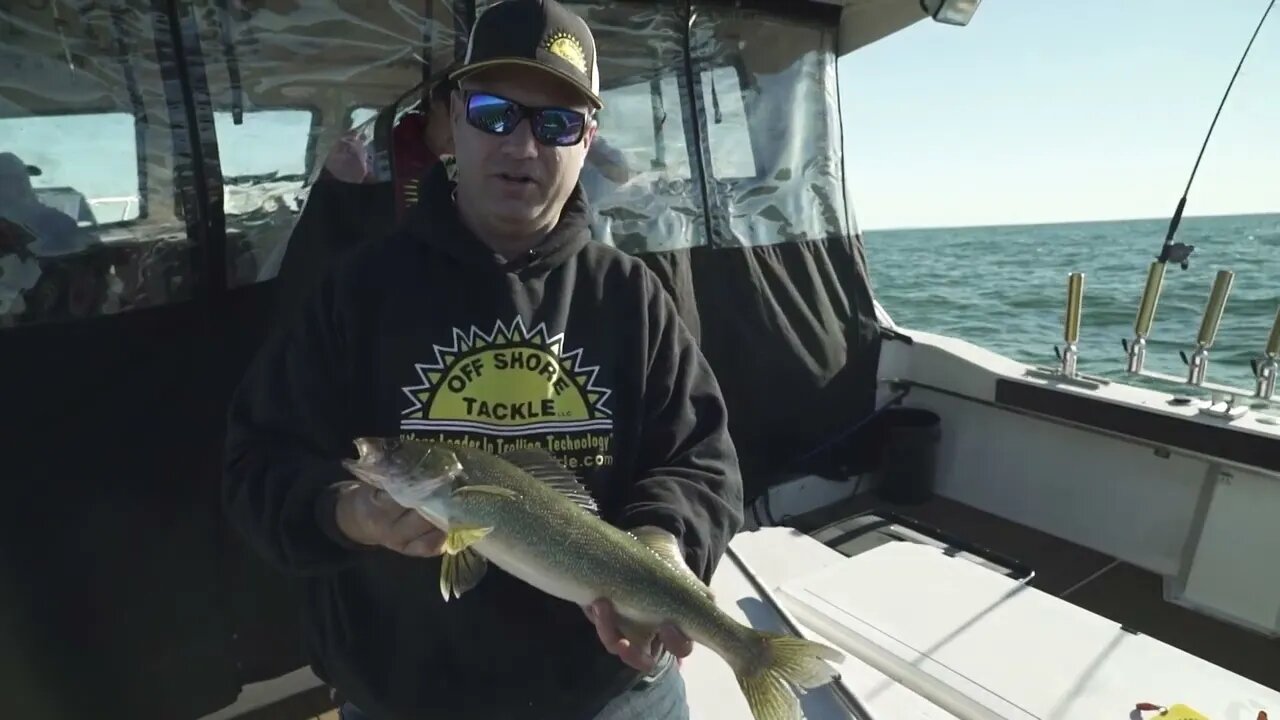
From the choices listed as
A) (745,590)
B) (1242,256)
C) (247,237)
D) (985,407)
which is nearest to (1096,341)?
(985,407)

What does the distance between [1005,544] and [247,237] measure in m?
4.74

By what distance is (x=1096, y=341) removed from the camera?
692 inches

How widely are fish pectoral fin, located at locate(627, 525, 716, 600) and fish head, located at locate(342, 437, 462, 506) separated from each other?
50cm

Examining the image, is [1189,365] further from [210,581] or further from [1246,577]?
[210,581]

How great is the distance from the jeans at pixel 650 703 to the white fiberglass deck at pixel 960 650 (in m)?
0.45

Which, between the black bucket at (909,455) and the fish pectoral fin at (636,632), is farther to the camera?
the black bucket at (909,455)

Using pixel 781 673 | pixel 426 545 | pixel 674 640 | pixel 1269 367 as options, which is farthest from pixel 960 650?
pixel 1269 367

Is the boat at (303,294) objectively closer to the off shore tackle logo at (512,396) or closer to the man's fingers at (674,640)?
the man's fingers at (674,640)

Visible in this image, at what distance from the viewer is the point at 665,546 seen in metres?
1.90

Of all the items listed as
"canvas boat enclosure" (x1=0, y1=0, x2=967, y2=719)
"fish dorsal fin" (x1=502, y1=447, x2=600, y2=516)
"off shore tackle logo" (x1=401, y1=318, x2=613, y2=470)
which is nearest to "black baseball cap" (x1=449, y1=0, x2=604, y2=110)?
"off shore tackle logo" (x1=401, y1=318, x2=613, y2=470)

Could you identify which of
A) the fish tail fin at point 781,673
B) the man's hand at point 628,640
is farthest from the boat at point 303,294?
the man's hand at point 628,640

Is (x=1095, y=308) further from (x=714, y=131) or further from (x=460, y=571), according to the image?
(x=460, y=571)

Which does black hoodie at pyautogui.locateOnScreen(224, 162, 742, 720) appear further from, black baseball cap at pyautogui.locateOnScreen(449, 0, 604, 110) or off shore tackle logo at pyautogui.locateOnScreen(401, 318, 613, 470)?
black baseball cap at pyautogui.locateOnScreen(449, 0, 604, 110)

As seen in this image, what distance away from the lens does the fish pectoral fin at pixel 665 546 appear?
189 cm
